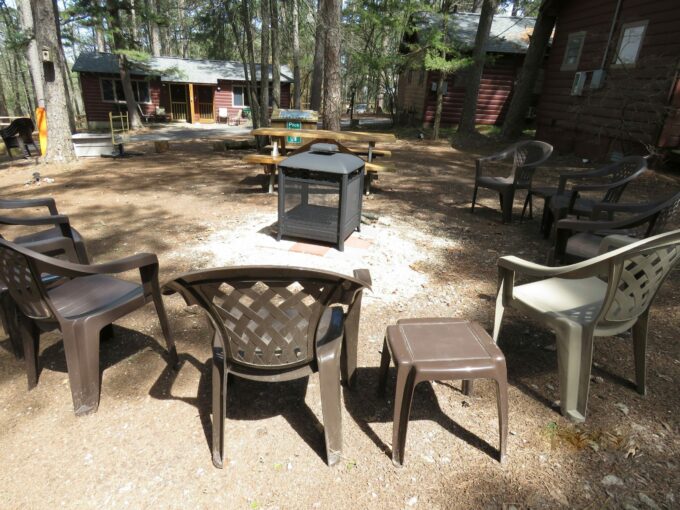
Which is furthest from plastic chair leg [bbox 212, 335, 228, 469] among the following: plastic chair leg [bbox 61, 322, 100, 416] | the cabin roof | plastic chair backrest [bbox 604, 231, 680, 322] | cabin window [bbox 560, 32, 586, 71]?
the cabin roof

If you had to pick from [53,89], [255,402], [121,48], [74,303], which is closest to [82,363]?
[74,303]

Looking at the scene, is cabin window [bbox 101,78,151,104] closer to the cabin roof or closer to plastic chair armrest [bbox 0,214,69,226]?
the cabin roof

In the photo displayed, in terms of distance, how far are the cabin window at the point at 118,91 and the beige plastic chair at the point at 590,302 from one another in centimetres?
2596

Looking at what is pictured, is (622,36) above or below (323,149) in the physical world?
above

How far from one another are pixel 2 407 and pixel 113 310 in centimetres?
83

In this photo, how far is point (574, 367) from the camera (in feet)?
7.10

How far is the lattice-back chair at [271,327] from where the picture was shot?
165cm

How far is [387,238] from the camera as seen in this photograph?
502cm

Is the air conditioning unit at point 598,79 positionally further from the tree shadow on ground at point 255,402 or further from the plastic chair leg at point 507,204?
the tree shadow on ground at point 255,402

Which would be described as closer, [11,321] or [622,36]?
[11,321]

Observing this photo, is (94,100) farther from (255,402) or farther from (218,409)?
(218,409)

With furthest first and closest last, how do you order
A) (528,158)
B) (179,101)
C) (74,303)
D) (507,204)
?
(179,101)
(528,158)
(507,204)
(74,303)

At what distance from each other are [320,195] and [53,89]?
7745mm

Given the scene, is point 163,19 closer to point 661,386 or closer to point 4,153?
point 4,153
